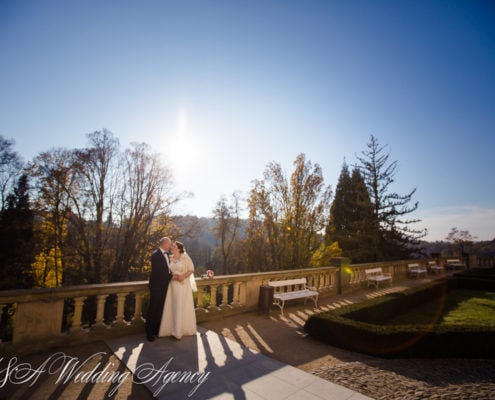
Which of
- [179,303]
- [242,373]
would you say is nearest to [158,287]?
[179,303]

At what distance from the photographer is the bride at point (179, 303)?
547 centimetres

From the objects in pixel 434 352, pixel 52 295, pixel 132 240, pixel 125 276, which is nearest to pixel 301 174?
pixel 132 240

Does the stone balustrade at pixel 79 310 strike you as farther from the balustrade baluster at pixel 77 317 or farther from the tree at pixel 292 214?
the tree at pixel 292 214

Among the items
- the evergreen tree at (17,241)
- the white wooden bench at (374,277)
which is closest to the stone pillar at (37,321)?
the white wooden bench at (374,277)

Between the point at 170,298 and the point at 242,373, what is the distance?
234 centimetres

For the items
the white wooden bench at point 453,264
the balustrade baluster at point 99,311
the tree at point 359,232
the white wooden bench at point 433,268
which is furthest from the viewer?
the tree at point 359,232

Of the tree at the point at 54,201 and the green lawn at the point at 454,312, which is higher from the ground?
the tree at the point at 54,201

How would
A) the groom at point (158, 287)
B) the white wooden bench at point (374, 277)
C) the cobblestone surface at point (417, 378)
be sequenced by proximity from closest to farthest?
the cobblestone surface at point (417, 378) < the groom at point (158, 287) < the white wooden bench at point (374, 277)

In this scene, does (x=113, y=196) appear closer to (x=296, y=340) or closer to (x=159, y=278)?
(x=159, y=278)

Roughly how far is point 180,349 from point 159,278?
142 centimetres

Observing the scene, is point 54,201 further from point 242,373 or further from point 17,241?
point 242,373

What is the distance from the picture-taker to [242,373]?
389cm

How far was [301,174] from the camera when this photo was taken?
835 inches

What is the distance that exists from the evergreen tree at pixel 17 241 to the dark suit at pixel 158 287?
19175 millimetres
